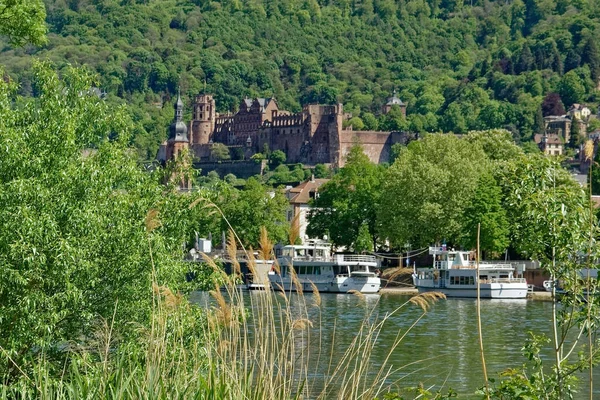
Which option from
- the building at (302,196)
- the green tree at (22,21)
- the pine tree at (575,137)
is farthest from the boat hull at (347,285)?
the pine tree at (575,137)

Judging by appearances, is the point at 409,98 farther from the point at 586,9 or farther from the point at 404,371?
the point at 404,371

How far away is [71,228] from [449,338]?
19015 millimetres

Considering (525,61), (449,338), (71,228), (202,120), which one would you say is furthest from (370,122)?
(71,228)

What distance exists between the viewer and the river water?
25109 mm

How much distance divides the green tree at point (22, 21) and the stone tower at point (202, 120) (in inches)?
6161

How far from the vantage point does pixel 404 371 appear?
86.6 ft

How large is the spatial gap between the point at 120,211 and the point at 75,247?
998 mm

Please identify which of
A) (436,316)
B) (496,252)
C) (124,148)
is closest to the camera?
(124,148)

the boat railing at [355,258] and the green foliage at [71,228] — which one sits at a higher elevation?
the green foliage at [71,228]

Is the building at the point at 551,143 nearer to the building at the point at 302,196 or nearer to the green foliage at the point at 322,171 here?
the green foliage at the point at 322,171

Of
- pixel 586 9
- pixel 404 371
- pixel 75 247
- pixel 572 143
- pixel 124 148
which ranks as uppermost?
pixel 586 9

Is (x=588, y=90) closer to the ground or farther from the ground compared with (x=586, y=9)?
closer to the ground

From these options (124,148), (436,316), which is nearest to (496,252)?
(436,316)

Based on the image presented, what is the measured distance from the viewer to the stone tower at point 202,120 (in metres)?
174
